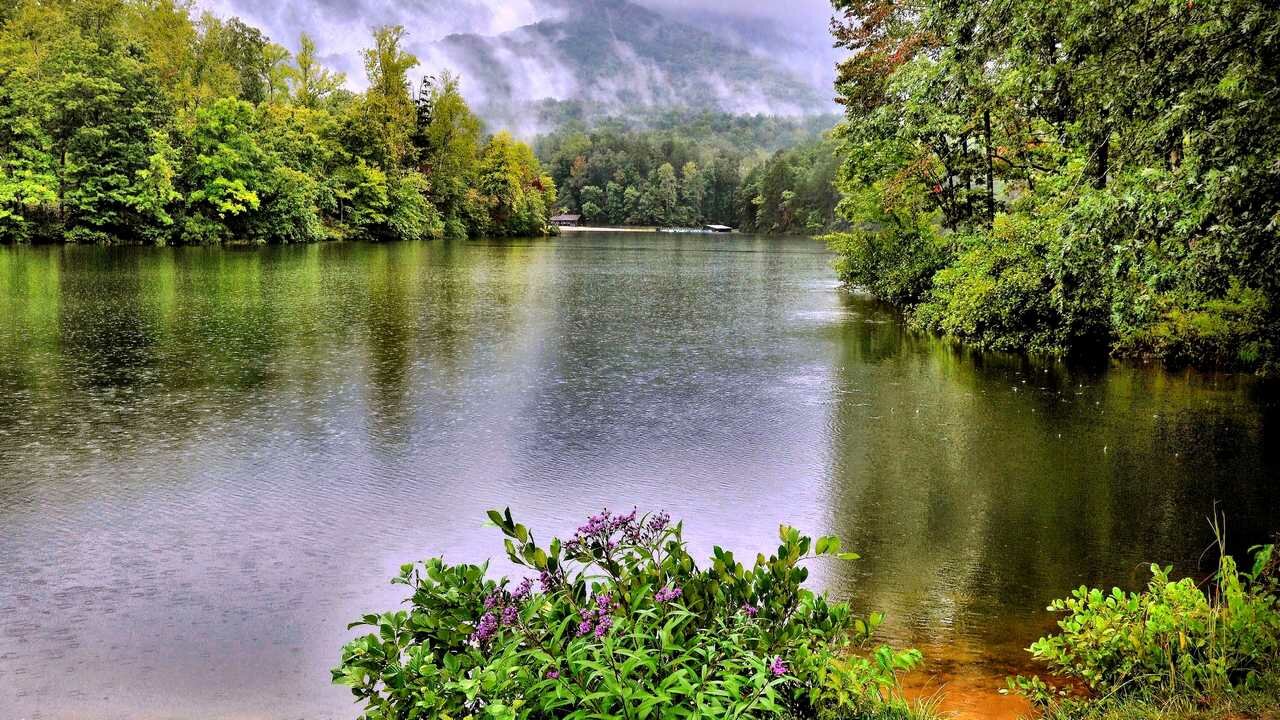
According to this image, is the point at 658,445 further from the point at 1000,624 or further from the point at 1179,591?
the point at 1179,591

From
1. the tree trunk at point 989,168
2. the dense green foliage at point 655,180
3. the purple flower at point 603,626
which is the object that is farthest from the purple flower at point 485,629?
the dense green foliage at point 655,180

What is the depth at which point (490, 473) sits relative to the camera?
8.27 m

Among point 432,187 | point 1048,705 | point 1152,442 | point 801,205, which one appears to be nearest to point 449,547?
point 1048,705

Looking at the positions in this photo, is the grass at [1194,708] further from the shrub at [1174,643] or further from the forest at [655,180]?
the forest at [655,180]

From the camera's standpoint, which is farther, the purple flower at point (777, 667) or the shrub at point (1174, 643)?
the shrub at point (1174, 643)

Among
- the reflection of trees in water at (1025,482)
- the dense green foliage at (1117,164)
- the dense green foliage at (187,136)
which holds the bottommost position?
the reflection of trees in water at (1025,482)

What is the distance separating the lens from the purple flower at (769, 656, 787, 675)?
2971mm

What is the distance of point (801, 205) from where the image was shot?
100250 mm

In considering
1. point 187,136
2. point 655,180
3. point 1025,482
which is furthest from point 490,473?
point 655,180

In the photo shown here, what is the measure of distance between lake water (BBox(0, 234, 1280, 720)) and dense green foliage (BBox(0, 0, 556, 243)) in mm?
25893

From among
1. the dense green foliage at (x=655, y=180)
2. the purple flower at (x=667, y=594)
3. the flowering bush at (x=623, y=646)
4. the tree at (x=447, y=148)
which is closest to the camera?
the flowering bush at (x=623, y=646)

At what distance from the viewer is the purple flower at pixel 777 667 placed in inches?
117

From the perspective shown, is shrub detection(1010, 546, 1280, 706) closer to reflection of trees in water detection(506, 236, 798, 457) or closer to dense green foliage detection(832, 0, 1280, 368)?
dense green foliage detection(832, 0, 1280, 368)

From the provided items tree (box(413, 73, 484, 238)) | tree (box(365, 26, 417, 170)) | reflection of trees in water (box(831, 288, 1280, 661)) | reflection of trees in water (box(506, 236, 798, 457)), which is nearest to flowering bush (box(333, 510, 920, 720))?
reflection of trees in water (box(831, 288, 1280, 661))
